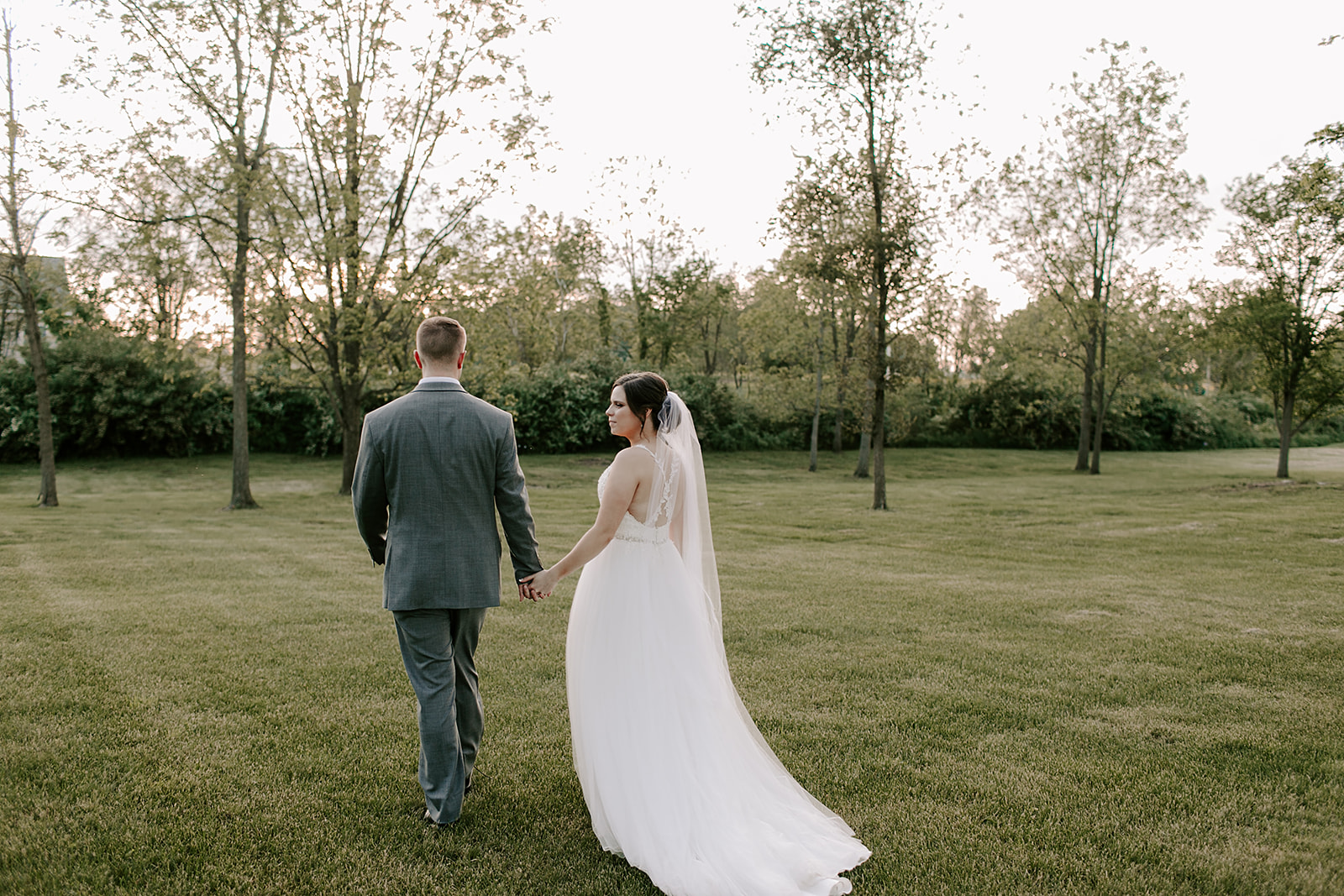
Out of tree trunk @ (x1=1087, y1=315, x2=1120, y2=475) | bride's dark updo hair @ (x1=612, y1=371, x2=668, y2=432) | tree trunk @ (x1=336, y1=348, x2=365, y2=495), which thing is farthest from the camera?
tree trunk @ (x1=1087, y1=315, x2=1120, y2=475)

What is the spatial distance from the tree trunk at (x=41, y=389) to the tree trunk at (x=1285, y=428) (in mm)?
32194

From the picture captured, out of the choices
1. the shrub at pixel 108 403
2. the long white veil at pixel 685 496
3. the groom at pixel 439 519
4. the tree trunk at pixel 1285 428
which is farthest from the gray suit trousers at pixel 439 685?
the tree trunk at pixel 1285 428

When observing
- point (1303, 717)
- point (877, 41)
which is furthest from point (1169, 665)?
point (877, 41)

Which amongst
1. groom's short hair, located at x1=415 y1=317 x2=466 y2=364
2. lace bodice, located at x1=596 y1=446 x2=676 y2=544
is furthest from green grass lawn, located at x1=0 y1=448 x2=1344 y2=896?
groom's short hair, located at x1=415 y1=317 x2=466 y2=364

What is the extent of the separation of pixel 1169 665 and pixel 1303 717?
1224 mm

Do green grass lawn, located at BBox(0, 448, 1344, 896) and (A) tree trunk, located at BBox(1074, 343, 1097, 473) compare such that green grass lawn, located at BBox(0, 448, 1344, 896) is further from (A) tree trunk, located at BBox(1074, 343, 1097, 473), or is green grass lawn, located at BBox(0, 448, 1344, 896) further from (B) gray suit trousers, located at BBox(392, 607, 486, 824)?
(A) tree trunk, located at BBox(1074, 343, 1097, 473)

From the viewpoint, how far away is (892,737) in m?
5.05

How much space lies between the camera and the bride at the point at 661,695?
362cm

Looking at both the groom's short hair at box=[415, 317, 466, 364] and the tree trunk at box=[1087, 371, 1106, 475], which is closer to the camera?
the groom's short hair at box=[415, 317, 466, 364]

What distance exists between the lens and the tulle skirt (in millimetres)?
3545

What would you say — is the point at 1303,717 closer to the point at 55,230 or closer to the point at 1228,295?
the point at 55,230

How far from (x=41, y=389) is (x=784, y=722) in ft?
64.7

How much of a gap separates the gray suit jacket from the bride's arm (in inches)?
6.6

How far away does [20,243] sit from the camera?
57.8 ft
